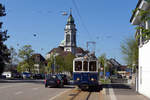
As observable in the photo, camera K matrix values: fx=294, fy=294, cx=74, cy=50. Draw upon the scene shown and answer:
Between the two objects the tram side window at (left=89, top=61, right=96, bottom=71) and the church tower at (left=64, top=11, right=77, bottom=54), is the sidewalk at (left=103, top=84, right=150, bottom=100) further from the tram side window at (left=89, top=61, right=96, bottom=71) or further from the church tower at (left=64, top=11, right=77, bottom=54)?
the church tower at (left=64, top=11, right=77, bottom=54)

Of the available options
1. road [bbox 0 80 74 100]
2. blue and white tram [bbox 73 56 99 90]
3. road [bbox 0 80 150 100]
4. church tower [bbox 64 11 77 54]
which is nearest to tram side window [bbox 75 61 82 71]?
Result: blue and white tram [bbox 73 56 99 90]

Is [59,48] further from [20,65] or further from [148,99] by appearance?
[148,99]

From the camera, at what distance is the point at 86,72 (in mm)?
26172

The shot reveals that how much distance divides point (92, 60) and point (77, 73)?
185 cm

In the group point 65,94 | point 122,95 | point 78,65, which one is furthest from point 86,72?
point 122,95

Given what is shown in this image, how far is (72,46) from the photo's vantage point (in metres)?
142

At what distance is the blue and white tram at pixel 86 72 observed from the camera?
85.1ft

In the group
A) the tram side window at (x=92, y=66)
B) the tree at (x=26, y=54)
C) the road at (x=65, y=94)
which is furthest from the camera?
the tree at (x=26, y=54)

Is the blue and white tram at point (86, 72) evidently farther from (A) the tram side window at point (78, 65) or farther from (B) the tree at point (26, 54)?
(B) the tree at point (26, 54)

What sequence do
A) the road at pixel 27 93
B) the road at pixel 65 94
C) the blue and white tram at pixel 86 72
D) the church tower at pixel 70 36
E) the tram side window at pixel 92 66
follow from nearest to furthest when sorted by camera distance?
the road at pixel 27 93 < the road at pixel 65 94 < the blue and white tram at pixel 86 72 < the tram side window at pixel 92 66 < the church tower at pixel 70 36

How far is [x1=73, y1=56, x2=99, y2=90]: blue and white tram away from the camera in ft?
85.1

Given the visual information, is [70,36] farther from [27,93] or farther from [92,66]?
[27,93]

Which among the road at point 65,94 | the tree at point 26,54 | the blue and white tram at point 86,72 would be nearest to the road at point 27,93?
the road at point 65,94

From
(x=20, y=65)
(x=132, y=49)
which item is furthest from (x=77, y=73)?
(x=20, y=65)
